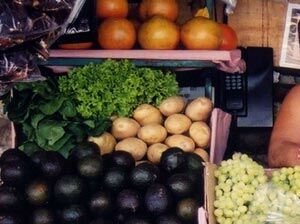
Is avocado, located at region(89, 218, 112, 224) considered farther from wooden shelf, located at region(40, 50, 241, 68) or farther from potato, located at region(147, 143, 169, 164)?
wooden shelf, located at region(40, 50, 241, 68)

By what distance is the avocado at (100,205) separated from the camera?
2914 mm

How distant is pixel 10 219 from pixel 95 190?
415 mm

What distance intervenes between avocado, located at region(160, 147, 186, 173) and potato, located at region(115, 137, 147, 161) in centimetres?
24

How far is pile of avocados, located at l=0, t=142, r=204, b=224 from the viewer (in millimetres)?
2895

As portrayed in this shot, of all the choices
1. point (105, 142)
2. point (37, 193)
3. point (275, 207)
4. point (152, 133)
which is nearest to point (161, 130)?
point (152, 133)

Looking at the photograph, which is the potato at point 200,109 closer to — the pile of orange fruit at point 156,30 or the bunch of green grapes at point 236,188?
the pile of orange fruit at point 156,30

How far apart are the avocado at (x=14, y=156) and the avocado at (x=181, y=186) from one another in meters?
0.72

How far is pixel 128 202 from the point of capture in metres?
2.90

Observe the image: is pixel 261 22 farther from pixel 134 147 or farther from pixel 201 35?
pixel 134 147

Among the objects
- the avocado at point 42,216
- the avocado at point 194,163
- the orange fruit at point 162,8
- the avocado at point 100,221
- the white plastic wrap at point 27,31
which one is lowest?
the avocado at point 100,221

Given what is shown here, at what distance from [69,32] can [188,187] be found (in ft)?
3.38

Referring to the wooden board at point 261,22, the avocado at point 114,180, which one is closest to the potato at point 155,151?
the avocado at point 114,180

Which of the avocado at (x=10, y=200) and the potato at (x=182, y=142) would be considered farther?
the potato at (x=182, y=142)

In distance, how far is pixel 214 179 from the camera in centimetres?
278
